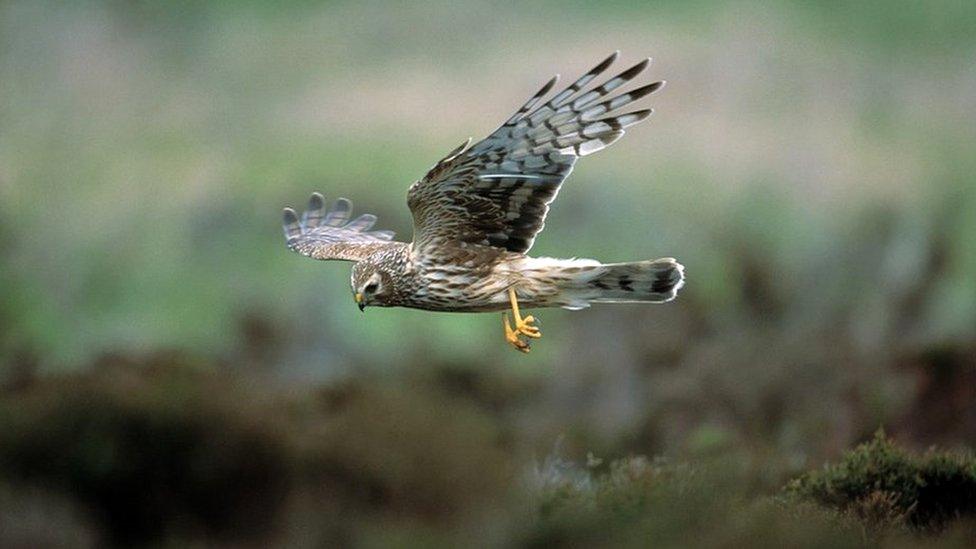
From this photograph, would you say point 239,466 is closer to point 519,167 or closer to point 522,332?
point 522,332

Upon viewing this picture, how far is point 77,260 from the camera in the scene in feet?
56.3

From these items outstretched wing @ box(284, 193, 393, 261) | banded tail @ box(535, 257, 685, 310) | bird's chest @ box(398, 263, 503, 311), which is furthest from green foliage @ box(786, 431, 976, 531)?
outstretched wing @ box(284, 193, 393, 261)

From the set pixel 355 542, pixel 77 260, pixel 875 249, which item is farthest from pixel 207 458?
pixel 77 260

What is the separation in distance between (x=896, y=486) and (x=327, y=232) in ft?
10.0

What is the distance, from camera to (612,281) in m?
5.95

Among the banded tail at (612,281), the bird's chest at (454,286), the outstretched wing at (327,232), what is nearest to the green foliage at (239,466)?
the bird's chest at (454,286)

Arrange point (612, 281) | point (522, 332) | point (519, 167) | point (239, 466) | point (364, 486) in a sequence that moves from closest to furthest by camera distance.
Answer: point (364, 486) < point (239, 466) < point (522, 332) < point (519, 167) < point (612, 281)

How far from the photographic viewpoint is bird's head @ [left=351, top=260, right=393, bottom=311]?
6023 mm

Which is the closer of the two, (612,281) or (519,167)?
(519,167)

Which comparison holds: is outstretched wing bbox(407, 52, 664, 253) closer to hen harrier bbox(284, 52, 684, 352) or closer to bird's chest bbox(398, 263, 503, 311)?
hen harrier bbox(284, 52, 684, 352)

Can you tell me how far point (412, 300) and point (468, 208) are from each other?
43 cm

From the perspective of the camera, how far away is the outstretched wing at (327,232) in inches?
280

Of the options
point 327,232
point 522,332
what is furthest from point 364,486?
point 327,232

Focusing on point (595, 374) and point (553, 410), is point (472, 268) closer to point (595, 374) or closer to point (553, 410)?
point (553, 410)
